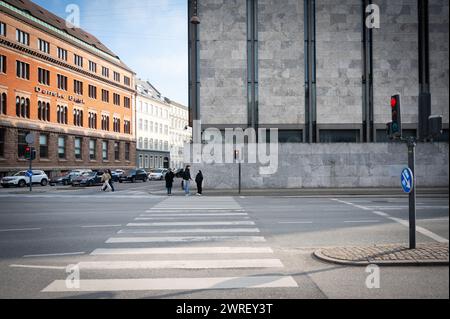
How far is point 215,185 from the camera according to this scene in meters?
27.6

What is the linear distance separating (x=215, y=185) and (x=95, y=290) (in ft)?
72.9

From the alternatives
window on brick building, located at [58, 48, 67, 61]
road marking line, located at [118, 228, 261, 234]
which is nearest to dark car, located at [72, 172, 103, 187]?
window on brick building, located at [58, 48, 67, 61]

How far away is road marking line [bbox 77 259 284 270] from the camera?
6629mm

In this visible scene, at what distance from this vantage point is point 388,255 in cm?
697

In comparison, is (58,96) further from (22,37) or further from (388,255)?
(388,255)

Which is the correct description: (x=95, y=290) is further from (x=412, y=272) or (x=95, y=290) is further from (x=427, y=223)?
(x=427, y=223)

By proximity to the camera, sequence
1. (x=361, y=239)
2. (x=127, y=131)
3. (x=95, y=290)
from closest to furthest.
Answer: (x=95, y=290)
(x=361, y=239)
(x=127, y=131)

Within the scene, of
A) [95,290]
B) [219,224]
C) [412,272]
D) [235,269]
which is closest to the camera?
[95,290]

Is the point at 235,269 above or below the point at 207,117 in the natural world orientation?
below

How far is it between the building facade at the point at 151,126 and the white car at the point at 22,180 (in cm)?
2772

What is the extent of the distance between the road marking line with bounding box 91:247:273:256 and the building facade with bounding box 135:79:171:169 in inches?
2230

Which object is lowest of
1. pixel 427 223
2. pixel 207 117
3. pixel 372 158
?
pixel 427 223

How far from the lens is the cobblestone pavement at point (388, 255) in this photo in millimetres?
6500
